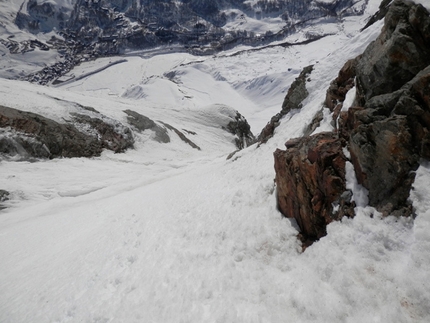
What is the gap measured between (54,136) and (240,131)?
42.2 metres

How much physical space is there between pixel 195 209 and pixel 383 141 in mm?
8862

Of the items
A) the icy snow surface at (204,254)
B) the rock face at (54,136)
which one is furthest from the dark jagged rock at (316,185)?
the rock face at (54,136)

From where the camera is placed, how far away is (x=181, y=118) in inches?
2242

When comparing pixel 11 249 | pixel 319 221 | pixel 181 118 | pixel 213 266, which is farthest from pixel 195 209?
pixel 181 118

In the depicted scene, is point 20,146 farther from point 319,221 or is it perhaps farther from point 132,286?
point 319,221

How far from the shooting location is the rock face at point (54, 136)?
984 inches

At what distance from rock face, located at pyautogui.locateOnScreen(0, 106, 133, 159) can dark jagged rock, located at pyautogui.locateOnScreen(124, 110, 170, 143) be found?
512 cm

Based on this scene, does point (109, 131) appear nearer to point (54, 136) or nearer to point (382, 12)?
point (54, 136)

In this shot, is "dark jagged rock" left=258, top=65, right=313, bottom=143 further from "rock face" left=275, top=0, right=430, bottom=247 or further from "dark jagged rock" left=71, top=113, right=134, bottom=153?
"dark jagged rock" left=71, top=113, right=134, bottom=153

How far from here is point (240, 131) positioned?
61781mm

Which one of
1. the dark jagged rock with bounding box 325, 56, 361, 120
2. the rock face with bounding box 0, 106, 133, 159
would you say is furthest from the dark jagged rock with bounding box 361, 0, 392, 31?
the rock face with bounding box 0, 106, 133, 159

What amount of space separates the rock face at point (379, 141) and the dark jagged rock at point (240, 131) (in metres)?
47.1

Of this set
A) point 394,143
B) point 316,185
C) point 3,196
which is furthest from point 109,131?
point 394,143

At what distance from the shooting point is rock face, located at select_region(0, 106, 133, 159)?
2498cm
